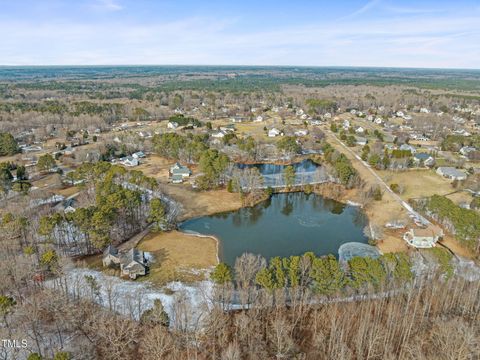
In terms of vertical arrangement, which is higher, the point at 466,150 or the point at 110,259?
the point at 466,150

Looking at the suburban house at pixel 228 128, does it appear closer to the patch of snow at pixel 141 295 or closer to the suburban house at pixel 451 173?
the suburban house at pixel 451 173

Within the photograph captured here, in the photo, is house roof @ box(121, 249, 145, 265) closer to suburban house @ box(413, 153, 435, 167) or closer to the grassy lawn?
the grassy lawn

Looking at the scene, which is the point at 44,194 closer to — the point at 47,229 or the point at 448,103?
the point at 47,229

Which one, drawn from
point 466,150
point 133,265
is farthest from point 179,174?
point 466,150

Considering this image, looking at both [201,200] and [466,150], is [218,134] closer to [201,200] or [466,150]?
[201,200]

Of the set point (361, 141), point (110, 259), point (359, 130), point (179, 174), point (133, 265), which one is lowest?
point (110, 259)

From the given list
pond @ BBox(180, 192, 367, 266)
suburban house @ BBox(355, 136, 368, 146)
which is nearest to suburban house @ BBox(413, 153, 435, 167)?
suburban house @ BBox(355, 136, 368, 146)

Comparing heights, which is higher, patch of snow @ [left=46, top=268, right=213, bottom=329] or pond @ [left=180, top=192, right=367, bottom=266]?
patch of snow @ [left=46, top=268, right=213, bottom=329]
